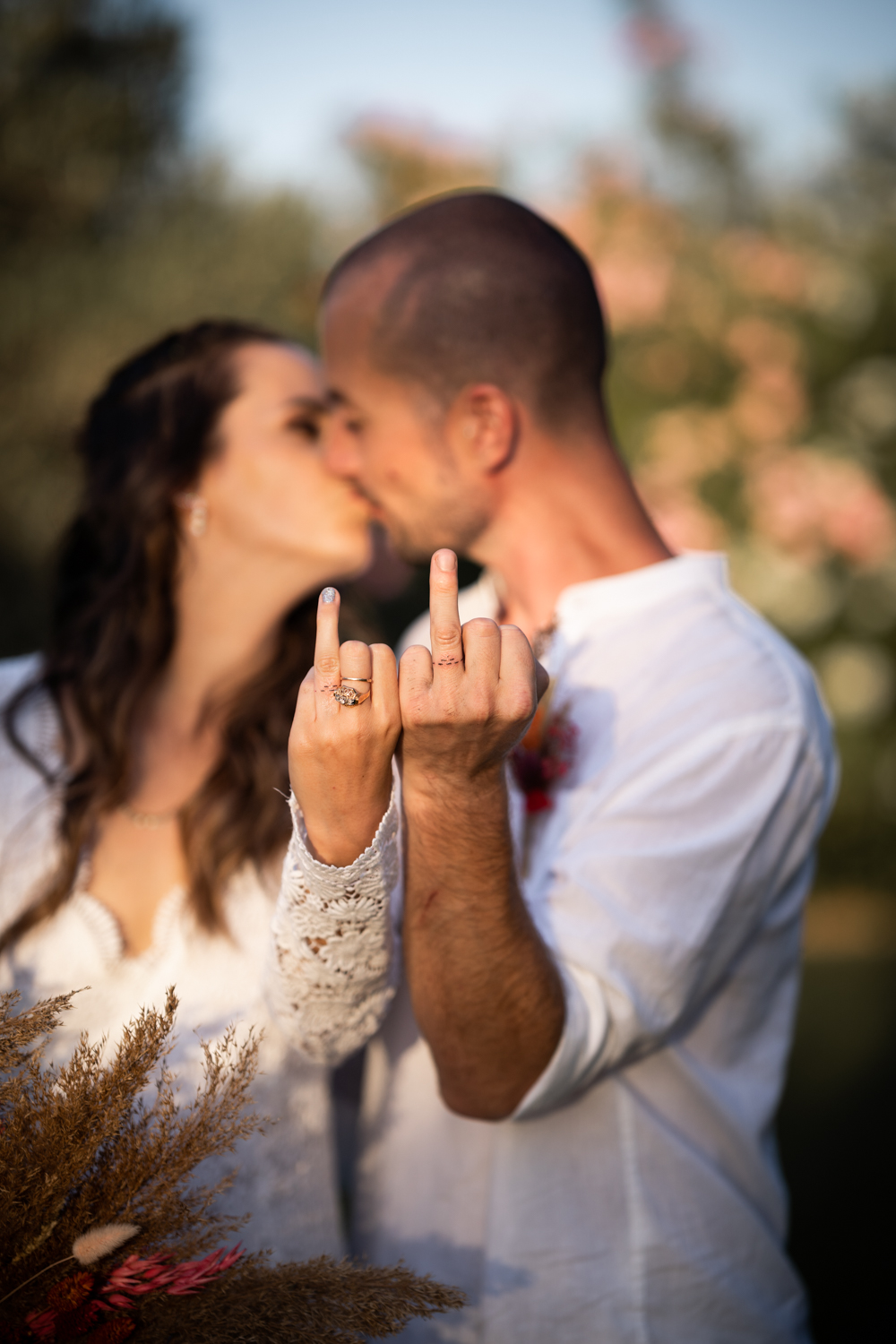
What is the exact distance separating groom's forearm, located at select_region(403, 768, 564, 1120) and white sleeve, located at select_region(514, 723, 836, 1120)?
69 mm

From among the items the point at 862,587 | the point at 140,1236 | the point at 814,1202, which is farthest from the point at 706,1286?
the point at 862,587

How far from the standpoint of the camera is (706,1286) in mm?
1764

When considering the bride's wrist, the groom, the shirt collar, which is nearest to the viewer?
the bride's wrist

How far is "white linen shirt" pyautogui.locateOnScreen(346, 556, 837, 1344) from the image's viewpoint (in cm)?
167

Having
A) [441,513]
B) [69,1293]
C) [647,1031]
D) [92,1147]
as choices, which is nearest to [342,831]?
[92,1147]

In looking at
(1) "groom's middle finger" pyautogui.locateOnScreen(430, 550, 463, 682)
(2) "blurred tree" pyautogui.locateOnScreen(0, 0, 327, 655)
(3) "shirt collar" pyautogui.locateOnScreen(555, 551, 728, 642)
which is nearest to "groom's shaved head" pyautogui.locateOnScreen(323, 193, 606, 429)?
(3) "shirt collar" pyautogui.locateOnScreen(555, 551, 728, 642)

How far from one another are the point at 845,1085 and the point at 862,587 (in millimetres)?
3112

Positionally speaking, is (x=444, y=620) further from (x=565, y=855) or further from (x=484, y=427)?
(x=484, y=427)

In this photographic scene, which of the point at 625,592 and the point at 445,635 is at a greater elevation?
the point at 445,635

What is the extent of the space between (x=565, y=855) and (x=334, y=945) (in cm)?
44

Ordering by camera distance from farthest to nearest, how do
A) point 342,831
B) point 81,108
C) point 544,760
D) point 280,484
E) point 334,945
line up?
point 81,108 < point 280,484 < point 544,760 < point 334,945 < point 342,831

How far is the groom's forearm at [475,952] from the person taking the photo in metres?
1.35

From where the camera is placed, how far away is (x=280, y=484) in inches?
96.7

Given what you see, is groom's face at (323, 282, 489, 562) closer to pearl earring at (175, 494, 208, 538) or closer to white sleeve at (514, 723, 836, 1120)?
pearl earring at (175, 494, 208, 538)
